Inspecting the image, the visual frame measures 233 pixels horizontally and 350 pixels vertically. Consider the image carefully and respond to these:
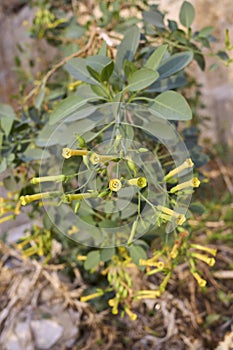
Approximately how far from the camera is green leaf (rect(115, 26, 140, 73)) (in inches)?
27.1

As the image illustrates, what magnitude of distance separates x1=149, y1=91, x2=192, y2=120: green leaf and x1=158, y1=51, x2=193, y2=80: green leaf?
2.5 inches

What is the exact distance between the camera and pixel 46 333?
1.13 m

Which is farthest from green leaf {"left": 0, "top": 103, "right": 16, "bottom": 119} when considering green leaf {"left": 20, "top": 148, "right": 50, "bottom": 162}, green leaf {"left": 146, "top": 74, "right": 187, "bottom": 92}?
green leaf {"left": 146, "top": 74, "right": 187, "bottom": 92}

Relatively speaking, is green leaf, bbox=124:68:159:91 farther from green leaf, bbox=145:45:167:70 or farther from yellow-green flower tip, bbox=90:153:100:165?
yellow-green flower tip, bbox=90:153:100:165

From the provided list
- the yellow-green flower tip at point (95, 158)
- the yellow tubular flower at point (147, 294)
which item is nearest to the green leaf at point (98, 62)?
the yellow-green flower tip at point (95, 158)

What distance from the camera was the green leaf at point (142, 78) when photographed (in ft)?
1.88

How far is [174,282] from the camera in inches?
46.2

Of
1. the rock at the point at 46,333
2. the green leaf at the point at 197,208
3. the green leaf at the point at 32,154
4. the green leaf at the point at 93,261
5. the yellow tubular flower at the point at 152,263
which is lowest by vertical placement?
the rock at the point at 46,333

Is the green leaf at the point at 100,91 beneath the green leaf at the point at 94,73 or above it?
beneath

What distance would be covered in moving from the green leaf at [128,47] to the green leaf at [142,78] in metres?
0.10

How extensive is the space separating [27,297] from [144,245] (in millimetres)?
642

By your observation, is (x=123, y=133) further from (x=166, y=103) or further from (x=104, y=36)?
(x=104, y=36)

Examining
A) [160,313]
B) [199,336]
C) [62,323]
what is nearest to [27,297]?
[62,323]

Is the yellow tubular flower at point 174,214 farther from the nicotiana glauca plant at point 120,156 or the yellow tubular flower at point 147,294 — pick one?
the yellow tubular flower at point 147,294
